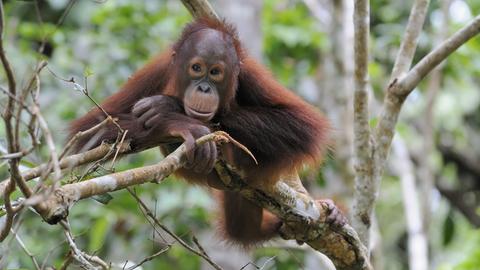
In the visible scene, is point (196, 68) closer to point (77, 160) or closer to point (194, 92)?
point (194, 92)

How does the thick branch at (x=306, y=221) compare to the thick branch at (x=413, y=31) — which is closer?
the thick branch at (x=306, y=221)

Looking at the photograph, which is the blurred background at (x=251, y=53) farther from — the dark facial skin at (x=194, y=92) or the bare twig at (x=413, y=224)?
the dark facial skin at (x=194, y=92)

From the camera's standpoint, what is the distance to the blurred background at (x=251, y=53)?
4746mm

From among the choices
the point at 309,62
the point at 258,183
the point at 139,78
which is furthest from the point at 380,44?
the point at 258,183

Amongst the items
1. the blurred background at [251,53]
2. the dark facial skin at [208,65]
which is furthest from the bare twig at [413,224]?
the dark facial skin at [208,65]

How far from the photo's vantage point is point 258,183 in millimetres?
2764

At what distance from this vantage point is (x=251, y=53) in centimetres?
461

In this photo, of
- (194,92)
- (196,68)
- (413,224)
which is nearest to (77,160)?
(194,92)

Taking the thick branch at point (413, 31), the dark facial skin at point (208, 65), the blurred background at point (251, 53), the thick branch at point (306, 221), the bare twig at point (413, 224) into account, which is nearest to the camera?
the thick branch at point (306, 221)

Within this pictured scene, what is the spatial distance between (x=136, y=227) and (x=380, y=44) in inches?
97.9

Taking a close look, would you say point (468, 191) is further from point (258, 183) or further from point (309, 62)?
point (258, 183)

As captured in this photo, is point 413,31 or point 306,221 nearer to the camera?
point 306,221

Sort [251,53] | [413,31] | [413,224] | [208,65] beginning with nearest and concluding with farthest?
[208,65] → [413,31] → [251,53] → [413,224]

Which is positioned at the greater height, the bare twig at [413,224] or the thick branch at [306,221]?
the bare twig at [413,224]
